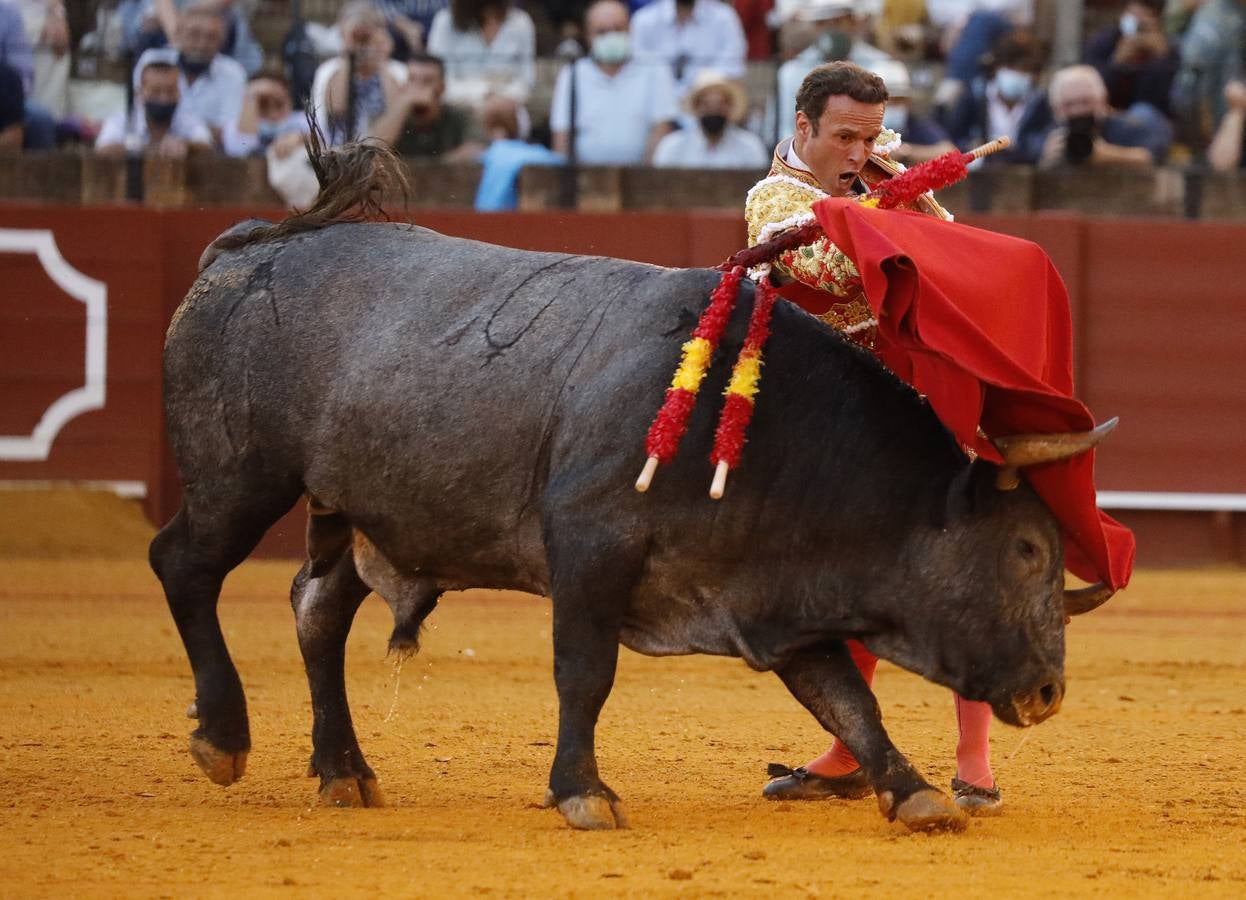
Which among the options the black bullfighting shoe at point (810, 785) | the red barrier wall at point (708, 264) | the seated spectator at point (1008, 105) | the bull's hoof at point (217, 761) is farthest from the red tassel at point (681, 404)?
the seated spectator at point (1008, 105)

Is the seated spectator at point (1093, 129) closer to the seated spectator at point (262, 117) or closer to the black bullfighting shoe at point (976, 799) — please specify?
the seated spectator at point (262, 117)

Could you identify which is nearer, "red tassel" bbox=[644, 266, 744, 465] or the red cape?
the red cape

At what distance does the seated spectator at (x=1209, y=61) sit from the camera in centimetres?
1255

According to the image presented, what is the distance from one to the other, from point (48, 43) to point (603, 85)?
3366 millimetres

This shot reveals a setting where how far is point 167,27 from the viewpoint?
12375 mm

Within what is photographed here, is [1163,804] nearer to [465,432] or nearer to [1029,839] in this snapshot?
[1029,839]

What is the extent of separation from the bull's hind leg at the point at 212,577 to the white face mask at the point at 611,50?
694cm

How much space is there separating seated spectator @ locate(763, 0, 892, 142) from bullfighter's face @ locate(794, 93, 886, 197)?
6.86 m

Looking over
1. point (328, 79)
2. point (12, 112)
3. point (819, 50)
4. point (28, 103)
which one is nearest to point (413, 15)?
point (328, 79)

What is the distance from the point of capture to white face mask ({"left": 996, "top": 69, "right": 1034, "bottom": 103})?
12.3m

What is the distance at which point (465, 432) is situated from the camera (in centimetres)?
502

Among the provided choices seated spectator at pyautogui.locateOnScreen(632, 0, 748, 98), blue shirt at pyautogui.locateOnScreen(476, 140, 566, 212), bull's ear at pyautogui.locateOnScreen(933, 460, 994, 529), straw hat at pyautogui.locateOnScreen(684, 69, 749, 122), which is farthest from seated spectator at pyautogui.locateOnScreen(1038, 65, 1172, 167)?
bull's ear at pyautogui.locateOnScreen(933, 460, 994, 529)

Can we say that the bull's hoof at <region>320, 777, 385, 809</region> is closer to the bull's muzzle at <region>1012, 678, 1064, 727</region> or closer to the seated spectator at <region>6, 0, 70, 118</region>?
the bull's muzzle at <region>1012, 678, 1064, 727</region>

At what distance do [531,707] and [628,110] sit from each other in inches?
233
